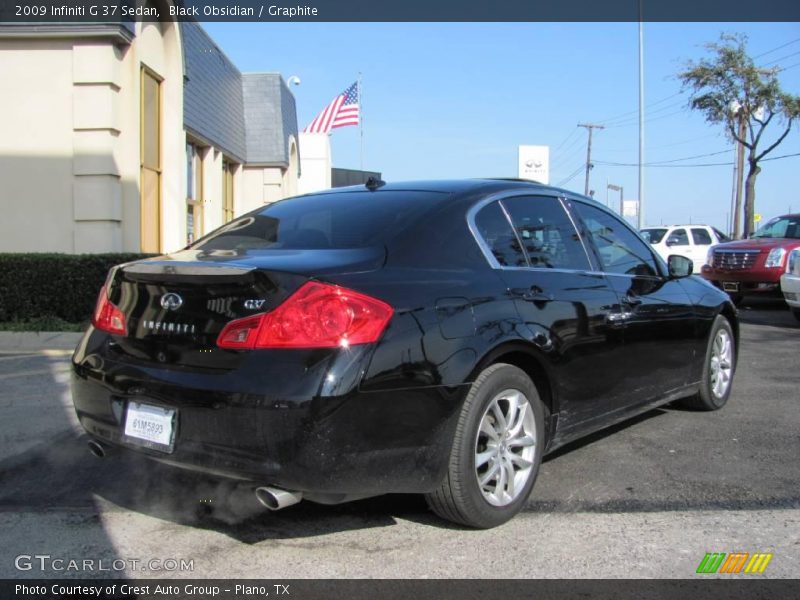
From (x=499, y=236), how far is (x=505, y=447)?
3.58ft

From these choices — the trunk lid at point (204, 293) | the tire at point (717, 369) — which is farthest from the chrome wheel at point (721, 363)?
the trunk lid at point (204, 293)

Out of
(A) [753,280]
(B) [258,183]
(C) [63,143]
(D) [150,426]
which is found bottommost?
(D) [150,426]

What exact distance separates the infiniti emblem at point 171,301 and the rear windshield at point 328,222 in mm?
565

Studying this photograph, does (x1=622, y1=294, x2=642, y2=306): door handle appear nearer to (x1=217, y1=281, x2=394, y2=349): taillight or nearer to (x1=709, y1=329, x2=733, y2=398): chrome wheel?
(x1=709, y1=329, x2=733, y2=398): chrome wheel

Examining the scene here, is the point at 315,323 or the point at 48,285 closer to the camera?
the point at 315,323

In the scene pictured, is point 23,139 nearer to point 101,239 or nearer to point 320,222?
point 101,239

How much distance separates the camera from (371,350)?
287cm

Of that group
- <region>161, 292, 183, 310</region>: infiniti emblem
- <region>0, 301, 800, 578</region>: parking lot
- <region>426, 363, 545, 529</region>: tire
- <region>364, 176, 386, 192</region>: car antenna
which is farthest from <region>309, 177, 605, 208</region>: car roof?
<region>0, 301, 800, 578</region>: parking lot

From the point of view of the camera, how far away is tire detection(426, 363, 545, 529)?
125 inches

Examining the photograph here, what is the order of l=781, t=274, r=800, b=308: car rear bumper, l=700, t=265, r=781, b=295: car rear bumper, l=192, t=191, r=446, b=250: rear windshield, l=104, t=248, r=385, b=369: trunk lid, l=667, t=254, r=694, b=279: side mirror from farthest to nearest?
1. l=700, t=265, r=781, b=295: car rear bumper
2. l=781, t=274, r=800, b=308: car rear bumper
3. l=667, t=254, r=694, b=279: side mirror
4. l=192, t=191, r=446, b=250: rear windshield
5. l=104, t=248, r=385, b=369: trunk lid

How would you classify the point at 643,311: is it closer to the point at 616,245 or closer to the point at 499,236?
the point at 616,245

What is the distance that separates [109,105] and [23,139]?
1.55 m

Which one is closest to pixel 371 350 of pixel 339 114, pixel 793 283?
pixel 793 283

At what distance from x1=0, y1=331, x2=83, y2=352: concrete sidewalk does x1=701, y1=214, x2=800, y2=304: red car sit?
10.9 meters
